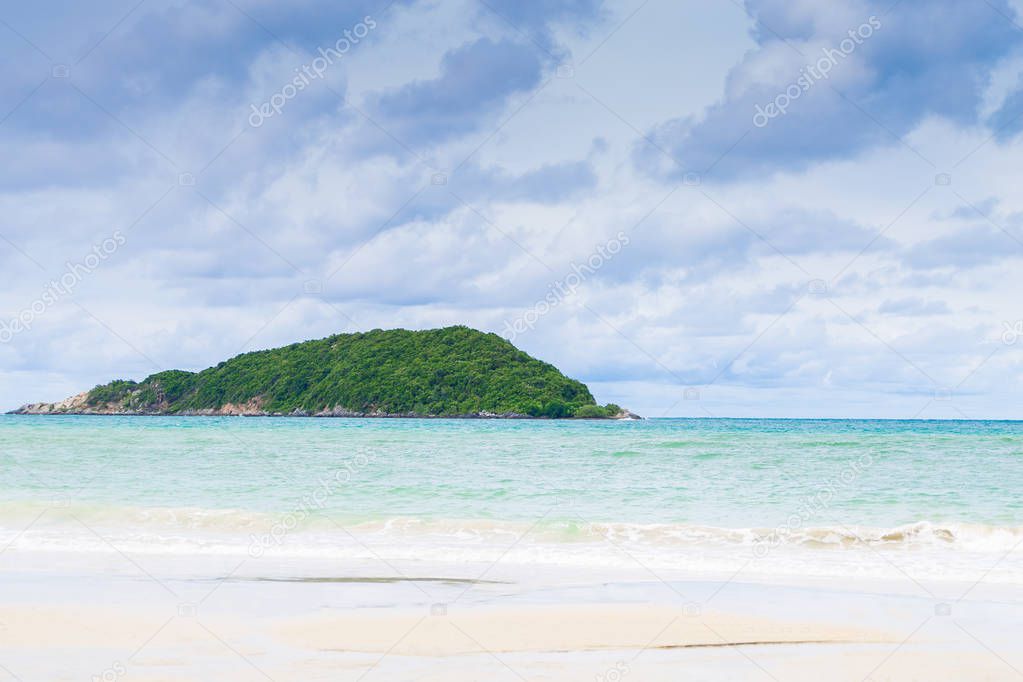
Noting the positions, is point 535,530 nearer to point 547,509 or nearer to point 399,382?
point 547,509

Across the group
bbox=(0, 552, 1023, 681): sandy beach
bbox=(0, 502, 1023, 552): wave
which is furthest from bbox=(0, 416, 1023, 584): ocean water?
bbox=(0, 552, 1023, 681): sandy beach

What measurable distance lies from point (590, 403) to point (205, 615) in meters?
110

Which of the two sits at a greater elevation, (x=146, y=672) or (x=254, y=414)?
(x=254, y=414)

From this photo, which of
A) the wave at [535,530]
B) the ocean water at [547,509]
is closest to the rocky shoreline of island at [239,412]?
the ocean water at [547,509]

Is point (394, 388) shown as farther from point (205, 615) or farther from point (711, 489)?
point (205, 615)

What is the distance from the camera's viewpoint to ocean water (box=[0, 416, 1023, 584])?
13203 millimetres

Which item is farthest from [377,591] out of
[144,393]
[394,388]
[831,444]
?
[144,393]

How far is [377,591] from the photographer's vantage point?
33.2 feet

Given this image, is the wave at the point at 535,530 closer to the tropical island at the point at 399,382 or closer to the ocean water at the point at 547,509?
the ocean water at the point at 547,509

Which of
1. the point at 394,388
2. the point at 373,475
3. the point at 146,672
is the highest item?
the point at 394,388

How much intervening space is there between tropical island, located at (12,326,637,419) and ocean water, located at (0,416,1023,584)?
240 feet

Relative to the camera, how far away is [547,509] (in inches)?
691

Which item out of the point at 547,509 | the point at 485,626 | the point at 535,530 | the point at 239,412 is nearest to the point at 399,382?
the point at 239,412

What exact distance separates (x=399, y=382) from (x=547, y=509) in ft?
300
